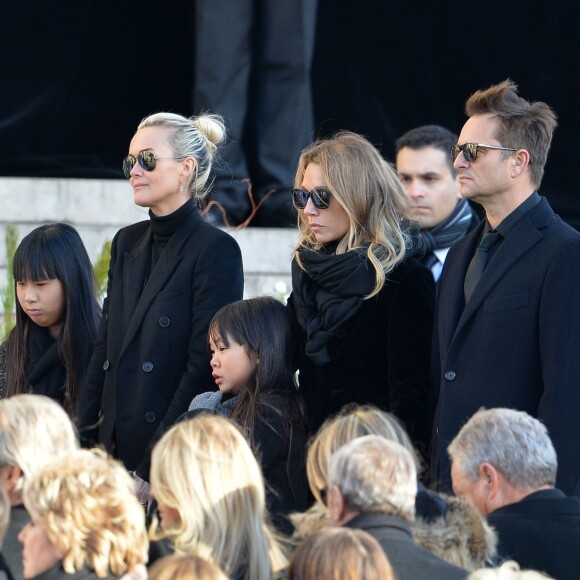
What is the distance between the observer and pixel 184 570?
2.74m

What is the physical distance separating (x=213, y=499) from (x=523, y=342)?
1.28m

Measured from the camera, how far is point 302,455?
4355 mm

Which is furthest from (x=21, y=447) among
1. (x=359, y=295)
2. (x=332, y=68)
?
(x=332, y=68)

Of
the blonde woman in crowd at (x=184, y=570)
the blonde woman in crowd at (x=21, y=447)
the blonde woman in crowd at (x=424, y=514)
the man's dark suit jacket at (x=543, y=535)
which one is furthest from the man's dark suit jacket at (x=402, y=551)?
the blonde woman in crowd at (x=21, y=447)

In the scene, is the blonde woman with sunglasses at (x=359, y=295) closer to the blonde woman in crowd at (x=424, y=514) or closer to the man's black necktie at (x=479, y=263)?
the man's black necktie at (x=479, y=263)

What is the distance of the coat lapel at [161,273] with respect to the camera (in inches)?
188

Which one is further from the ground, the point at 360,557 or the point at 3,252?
the point at 360,557

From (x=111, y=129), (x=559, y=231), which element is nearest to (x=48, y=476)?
(x=559, y=231)

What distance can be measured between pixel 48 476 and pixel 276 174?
443 cm

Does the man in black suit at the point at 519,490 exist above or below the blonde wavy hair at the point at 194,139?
below

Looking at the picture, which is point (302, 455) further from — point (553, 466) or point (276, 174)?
point (276, 174)

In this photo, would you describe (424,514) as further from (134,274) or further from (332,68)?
(332,68)

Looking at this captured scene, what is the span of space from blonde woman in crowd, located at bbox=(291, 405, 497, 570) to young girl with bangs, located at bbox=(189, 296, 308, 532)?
2.19 feet

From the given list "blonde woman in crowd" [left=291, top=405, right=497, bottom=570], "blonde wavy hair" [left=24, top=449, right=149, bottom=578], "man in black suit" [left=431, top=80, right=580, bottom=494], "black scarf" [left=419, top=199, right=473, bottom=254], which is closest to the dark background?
"black scarf" [left=419, top=199, right=473, bottom=254]
